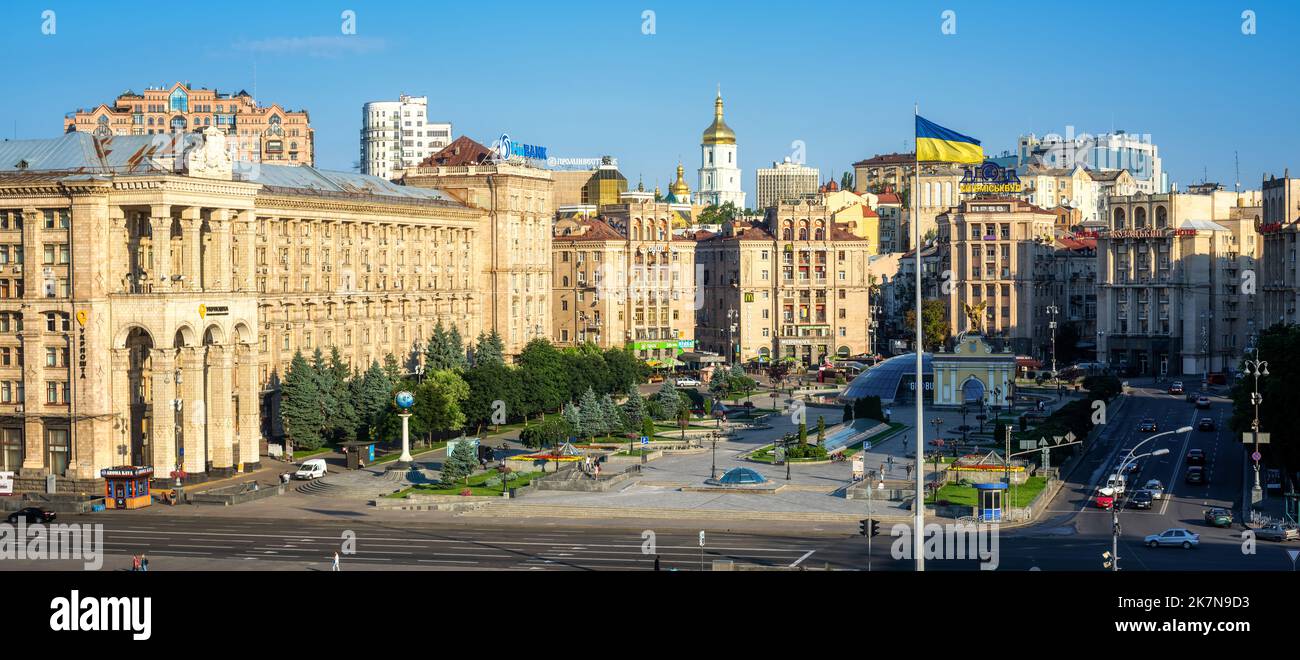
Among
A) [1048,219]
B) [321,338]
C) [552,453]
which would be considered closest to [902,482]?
[552,453]

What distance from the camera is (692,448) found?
10538 cm

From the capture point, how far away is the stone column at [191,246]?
8588 centimetres

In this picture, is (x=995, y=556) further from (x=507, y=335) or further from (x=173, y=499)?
Result: (x=507, y=335)

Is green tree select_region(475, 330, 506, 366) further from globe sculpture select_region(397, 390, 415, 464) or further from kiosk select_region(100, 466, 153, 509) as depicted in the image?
kiosk select_region(100, 466, 153, 509)

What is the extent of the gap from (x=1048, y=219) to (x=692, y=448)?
103 m

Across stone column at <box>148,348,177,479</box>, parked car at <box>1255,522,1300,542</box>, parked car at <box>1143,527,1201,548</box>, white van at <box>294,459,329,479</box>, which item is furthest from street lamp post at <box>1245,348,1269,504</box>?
stone column at <box>148,348,177,479</box>

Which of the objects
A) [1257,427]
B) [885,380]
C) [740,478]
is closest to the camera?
[1257,427]

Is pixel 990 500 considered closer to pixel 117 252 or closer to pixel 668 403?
pixel 668 403

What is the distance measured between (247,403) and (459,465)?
49.7 feet

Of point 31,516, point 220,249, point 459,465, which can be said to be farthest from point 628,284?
point 31,516

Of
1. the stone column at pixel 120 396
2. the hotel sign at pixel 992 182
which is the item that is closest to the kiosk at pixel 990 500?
the stone column at pixel 120 396

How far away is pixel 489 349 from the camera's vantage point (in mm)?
124750

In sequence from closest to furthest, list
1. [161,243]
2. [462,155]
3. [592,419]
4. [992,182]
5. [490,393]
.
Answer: [161,243], [592,419], [490,393], [462,155], [992,182]

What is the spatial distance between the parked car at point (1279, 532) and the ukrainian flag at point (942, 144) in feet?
85.4
